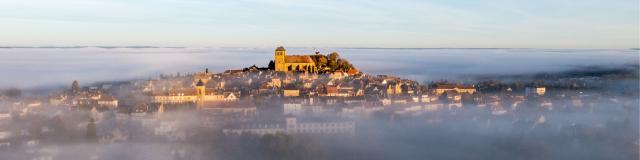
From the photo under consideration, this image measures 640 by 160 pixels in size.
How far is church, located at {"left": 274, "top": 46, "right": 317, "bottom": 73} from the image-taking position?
190 feet

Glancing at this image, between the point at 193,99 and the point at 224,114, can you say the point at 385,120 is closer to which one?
the point at 224,114

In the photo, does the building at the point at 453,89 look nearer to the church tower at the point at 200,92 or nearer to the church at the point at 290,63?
the church at the point at 290,63

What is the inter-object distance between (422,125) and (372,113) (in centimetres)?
325

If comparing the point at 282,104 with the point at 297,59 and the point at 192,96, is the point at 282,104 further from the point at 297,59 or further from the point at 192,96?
the point at 297,59

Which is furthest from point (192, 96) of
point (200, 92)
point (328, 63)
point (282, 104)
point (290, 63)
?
point (328, 63)

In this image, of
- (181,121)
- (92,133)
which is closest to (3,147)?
(92,133)

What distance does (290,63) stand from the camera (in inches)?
2296

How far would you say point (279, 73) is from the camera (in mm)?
56344

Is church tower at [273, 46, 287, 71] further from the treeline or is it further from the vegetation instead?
the vegetation

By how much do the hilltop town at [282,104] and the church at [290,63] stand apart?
0.08 m

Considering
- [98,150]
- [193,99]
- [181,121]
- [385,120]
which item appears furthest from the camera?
[193,99]

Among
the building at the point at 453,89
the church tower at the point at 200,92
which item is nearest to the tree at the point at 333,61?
the building at the point at 453,89

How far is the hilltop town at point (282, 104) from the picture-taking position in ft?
129

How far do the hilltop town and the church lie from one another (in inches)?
3.0
